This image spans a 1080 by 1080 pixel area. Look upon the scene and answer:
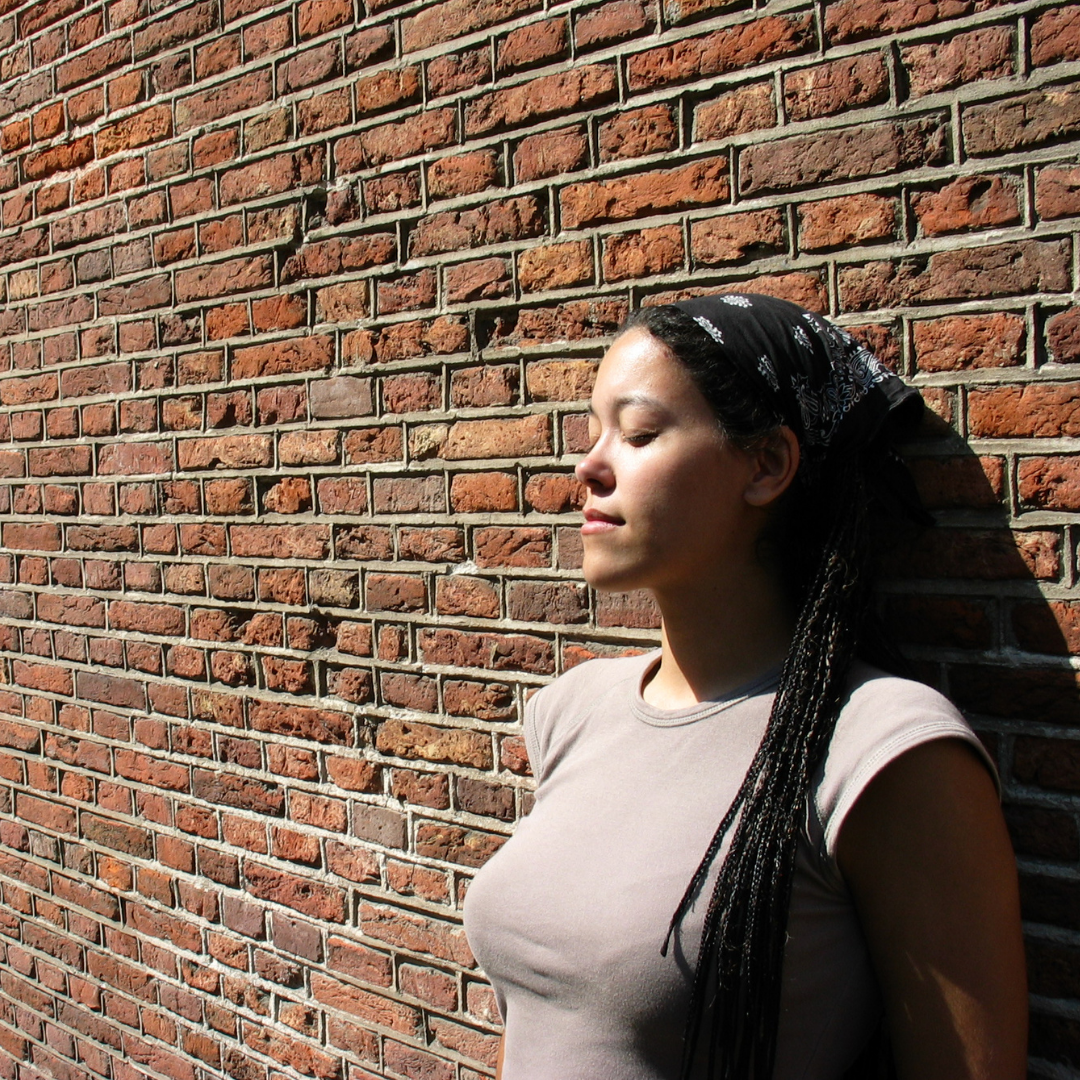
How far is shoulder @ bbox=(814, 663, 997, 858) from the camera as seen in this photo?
1382 mm

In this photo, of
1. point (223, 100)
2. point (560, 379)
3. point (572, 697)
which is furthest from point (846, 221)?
point (223, 100)

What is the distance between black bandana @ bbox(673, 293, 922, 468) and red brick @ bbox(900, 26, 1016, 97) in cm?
46

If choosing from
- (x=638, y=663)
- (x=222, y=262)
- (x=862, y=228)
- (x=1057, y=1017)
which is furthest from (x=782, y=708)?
(x=222, y=262)

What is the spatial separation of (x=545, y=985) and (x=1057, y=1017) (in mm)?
835

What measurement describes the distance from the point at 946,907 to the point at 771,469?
2.21 feet

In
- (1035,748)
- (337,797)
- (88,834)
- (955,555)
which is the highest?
(955,555)

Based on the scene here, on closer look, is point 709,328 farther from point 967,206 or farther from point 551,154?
point 551,154

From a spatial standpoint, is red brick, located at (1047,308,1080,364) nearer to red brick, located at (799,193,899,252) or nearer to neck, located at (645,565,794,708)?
red brick, located at (799,193,899,252)

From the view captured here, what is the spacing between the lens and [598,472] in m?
1.67

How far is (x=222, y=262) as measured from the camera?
9.07 ft

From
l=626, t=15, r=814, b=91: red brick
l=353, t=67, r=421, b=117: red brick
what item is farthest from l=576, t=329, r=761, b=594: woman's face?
l=353, t=67, r=421, b=117: red brick

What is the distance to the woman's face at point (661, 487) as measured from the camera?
1.60m

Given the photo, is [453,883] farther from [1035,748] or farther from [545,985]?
[1035,748]

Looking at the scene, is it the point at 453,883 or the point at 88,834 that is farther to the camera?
the point at 88,834
